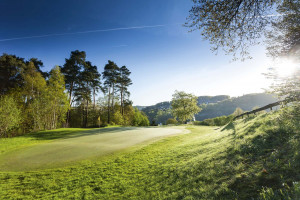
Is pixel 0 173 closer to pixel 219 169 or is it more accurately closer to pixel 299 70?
pixel 219 169

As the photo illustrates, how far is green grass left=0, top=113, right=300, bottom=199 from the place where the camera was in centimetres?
298

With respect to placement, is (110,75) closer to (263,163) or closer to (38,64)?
(38,64)

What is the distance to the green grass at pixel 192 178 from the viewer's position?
117 inches

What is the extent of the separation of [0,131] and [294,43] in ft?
105

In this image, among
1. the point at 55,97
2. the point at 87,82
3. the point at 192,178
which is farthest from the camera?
the point at 87,82

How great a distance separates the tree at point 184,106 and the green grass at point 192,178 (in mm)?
46822

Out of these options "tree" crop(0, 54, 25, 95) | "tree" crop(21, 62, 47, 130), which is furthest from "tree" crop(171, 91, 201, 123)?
"tree" crop(0, 54, 25, 95)

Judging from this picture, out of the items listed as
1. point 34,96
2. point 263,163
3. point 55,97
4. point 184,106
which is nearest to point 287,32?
point 263,163

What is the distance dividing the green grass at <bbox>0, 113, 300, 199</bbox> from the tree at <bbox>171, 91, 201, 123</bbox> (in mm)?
46822

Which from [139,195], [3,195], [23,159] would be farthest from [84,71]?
[139,195]

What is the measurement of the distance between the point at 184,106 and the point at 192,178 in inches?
2003

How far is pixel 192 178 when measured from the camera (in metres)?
4.46

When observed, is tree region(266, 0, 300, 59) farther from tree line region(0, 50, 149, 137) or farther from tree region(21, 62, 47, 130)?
tree region(21, 62, 47, 130)

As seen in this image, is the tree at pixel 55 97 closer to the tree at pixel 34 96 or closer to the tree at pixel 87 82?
the tree at pixel 34 96
